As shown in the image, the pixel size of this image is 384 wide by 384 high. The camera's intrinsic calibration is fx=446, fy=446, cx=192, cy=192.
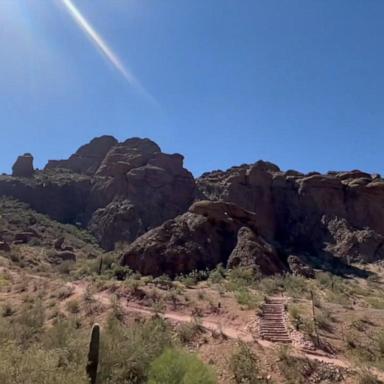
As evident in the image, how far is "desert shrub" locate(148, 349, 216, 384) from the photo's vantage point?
1167cm

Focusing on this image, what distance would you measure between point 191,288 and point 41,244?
35.3 meters

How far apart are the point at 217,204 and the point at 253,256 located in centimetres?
837

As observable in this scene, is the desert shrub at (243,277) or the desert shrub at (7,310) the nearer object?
the desert shrub at (7,310)

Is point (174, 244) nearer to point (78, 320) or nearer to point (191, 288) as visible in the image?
point (191, 288)

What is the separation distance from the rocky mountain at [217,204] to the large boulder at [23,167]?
0.59 feet

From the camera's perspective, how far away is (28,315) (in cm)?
2033

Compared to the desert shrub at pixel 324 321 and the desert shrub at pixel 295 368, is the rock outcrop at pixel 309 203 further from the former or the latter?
the desert shrub at pixel 295 368

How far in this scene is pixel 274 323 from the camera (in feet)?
64.1

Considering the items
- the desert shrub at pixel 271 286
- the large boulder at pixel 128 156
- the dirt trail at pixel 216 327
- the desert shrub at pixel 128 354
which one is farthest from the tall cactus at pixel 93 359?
the large boulder at pixel 128 156

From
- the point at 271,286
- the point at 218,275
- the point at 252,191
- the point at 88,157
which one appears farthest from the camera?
the point at 88,157

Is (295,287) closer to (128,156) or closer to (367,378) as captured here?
(367,378)

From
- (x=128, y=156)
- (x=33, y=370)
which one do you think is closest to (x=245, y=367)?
(x=33, y=370)

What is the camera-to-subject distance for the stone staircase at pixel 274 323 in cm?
1811

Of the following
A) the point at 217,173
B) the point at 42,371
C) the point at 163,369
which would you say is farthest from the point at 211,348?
the point at 217,173
